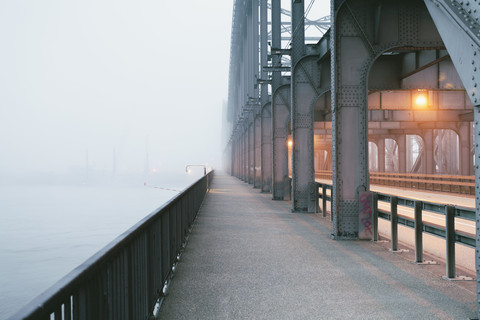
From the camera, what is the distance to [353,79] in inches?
411

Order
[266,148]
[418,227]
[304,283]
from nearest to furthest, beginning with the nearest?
[304,283], [418,227], [266,148]

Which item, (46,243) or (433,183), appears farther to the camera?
(433,183)

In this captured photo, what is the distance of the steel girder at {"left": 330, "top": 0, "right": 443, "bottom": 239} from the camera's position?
1012 centimetres

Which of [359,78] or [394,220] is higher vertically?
[359,78]

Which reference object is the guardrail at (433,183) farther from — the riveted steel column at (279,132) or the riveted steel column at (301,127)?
the riveted steel column at (301,127)

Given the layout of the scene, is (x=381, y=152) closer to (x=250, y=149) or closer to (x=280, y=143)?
(x=250, y=149)

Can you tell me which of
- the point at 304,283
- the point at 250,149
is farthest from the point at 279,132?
the point at 304,283

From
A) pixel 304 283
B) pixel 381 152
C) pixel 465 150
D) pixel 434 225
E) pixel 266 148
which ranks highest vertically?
pixel 266 148

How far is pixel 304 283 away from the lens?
645 cm

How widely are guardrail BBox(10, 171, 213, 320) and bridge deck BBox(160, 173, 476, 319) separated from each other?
0.52 meters

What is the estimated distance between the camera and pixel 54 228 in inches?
1124

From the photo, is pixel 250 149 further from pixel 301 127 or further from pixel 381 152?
pixel 301 127

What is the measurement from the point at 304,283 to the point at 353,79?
231 inches

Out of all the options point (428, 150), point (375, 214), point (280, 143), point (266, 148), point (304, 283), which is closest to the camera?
point (304, 283)
